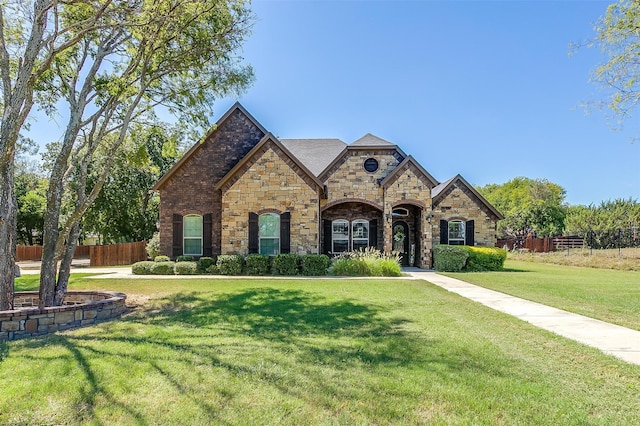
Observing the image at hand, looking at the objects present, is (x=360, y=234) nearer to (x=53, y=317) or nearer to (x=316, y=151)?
(x=316, y=151)

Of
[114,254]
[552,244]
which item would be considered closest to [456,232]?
[114,254]

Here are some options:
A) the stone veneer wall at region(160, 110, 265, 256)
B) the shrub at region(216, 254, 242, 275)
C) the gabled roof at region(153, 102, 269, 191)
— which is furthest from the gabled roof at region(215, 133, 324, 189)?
the shrub at region(216, 254, 242, 275)

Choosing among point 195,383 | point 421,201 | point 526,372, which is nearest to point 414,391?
point 526,372

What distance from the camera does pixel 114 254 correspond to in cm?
2194

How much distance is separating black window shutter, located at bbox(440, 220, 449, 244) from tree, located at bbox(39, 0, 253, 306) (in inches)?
484

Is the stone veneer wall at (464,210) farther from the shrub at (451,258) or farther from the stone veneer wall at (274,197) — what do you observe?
the stone veneer wall at (274,197)

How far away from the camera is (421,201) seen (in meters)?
17.3

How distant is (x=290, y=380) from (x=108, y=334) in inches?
144

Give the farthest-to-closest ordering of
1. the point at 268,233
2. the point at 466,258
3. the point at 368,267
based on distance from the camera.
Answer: the point at 466,258 < the point at 268,233 < the point at 368,267

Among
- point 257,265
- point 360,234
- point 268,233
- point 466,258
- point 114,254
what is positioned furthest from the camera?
point 114,254

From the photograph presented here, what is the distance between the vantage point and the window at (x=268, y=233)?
15805mm

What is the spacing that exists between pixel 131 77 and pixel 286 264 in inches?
347

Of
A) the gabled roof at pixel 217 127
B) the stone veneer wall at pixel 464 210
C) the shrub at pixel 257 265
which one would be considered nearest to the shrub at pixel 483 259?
the stone veneer wall at pixel 464 210

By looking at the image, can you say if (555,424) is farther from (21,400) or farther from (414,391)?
(21,400)
